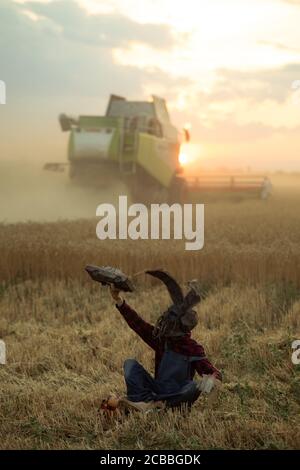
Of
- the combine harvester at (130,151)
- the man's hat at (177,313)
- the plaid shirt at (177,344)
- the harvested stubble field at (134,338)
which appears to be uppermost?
the combine harvester at (130,151)

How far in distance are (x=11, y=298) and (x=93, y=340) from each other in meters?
2.41

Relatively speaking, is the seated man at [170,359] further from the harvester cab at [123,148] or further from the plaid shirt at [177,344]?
the harvester cab at [123,148]

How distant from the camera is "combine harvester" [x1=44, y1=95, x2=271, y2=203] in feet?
54.9

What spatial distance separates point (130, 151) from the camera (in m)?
16.9

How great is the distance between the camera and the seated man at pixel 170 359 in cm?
411

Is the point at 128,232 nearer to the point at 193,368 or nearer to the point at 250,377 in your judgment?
the point at 250,377

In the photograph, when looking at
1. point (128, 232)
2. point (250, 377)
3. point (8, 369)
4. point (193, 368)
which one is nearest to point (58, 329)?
point (8, 369)

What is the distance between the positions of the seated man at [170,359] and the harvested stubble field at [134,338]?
0.13 m

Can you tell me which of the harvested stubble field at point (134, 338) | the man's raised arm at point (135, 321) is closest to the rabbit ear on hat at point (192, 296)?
the man's raised arm at point (135, 321)

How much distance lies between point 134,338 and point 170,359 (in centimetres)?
221

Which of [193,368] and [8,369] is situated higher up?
[193,368]

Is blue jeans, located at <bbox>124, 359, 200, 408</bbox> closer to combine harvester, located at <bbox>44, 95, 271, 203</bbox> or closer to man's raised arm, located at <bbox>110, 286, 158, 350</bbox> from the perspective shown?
man's raised arm, located at <bbox>110, 286, 158, 350</bbox>

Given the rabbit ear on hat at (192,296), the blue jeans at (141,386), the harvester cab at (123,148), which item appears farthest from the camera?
the harvester cab at (123,148)

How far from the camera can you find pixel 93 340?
20.8ft
